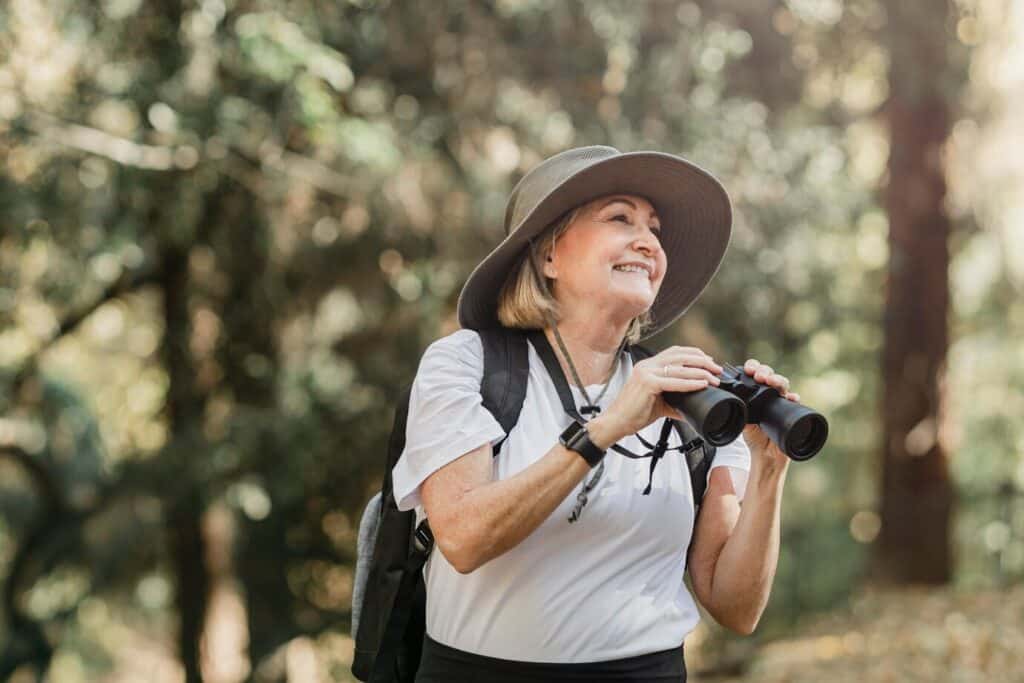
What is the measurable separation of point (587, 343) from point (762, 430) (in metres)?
0.39

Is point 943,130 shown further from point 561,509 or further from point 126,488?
point 561,509

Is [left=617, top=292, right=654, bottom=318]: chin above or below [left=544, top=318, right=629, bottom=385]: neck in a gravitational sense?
above

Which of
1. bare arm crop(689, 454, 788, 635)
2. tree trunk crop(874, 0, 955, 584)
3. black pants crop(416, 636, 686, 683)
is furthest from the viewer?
tree trunk crop(874, 0, 955, 584)

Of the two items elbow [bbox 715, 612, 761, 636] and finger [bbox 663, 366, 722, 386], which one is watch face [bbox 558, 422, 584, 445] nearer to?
finger [bbox 663, 366, 722, 386]

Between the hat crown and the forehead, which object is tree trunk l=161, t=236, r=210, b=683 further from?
the forehead

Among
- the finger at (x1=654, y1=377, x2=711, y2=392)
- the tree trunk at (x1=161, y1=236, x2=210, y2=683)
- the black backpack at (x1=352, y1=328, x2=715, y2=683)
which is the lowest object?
the tree trunk at (x1=161, y1=236, x2=210, y2=683)

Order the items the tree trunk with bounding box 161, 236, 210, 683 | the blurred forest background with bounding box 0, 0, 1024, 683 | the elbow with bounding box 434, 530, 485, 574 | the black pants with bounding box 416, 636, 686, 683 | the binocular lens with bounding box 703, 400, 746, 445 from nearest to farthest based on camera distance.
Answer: the binocular lens with bounding box 703, 400, 746, 445 → the elbow with bounding box 434, 530, 485, 574 → the black pants with bounding box 416, 636, 686, 683 → the blurred forest background with bounding box 0, 0, 1024, 683 → the tree trunk with bounding box 161, 236, 210, 683

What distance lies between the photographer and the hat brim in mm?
2363

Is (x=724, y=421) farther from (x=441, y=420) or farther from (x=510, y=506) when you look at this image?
(x=441, y=420)

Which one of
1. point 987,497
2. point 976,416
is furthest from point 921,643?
point 976,416

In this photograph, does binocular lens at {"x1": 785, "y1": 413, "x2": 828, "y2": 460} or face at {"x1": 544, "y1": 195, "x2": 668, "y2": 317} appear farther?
face at {"x1": 544, "y1": 195, "x2": 668, "y2": 317}

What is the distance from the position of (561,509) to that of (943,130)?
9740 millimetres

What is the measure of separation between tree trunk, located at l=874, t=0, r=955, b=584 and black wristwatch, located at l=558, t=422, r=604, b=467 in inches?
370

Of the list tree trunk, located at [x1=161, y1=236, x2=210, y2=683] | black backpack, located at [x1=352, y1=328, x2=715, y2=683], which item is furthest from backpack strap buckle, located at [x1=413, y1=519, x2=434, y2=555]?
Answer: tree trunk, located at [x1=161, y1=236, x2=210, y2=683]
